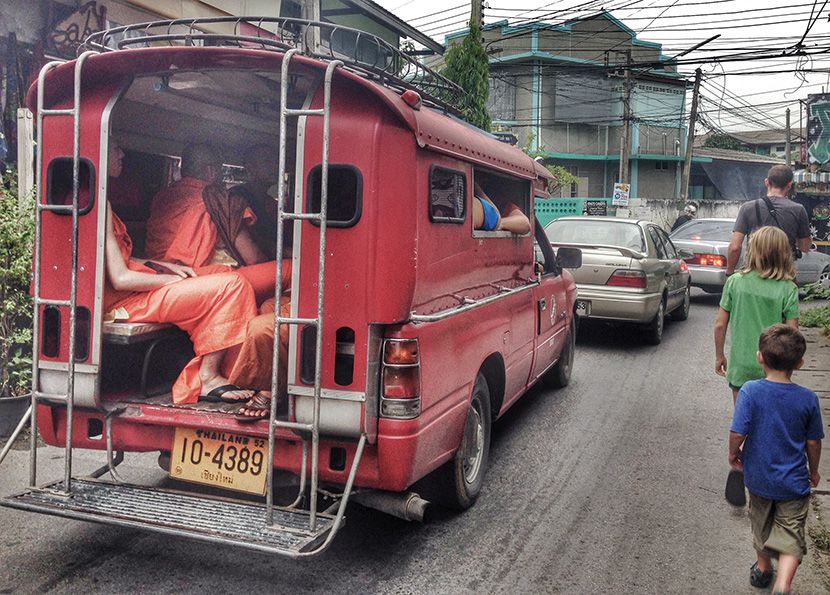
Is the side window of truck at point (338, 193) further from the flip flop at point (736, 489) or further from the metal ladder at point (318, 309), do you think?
the flip flop at point (736, 489)

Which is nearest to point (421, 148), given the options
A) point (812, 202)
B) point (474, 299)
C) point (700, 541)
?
point (474, 299)

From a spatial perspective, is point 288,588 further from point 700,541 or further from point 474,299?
point 700,541

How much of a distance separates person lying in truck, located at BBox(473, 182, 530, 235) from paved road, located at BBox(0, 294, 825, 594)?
1.69 m

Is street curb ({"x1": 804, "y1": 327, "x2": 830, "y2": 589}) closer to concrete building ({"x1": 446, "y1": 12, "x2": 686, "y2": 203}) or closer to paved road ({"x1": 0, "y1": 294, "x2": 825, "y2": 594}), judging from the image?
paved road ({"x1": 0, "y1": 294, "x2": 825, "y2": 594})

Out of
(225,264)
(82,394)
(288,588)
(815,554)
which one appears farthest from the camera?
(225,264)

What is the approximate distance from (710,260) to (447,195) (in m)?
11.6

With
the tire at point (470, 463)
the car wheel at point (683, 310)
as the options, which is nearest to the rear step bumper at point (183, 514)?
the tire at point (470, 463)

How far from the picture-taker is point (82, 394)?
4.09 meters

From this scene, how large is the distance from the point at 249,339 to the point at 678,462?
11.2ft

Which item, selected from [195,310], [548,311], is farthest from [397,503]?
[548,311]

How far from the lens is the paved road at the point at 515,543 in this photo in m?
3.89

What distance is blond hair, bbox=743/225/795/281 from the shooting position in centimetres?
453

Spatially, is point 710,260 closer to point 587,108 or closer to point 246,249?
point 246,249

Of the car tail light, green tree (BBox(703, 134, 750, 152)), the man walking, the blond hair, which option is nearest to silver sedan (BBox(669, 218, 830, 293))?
the car tail light
